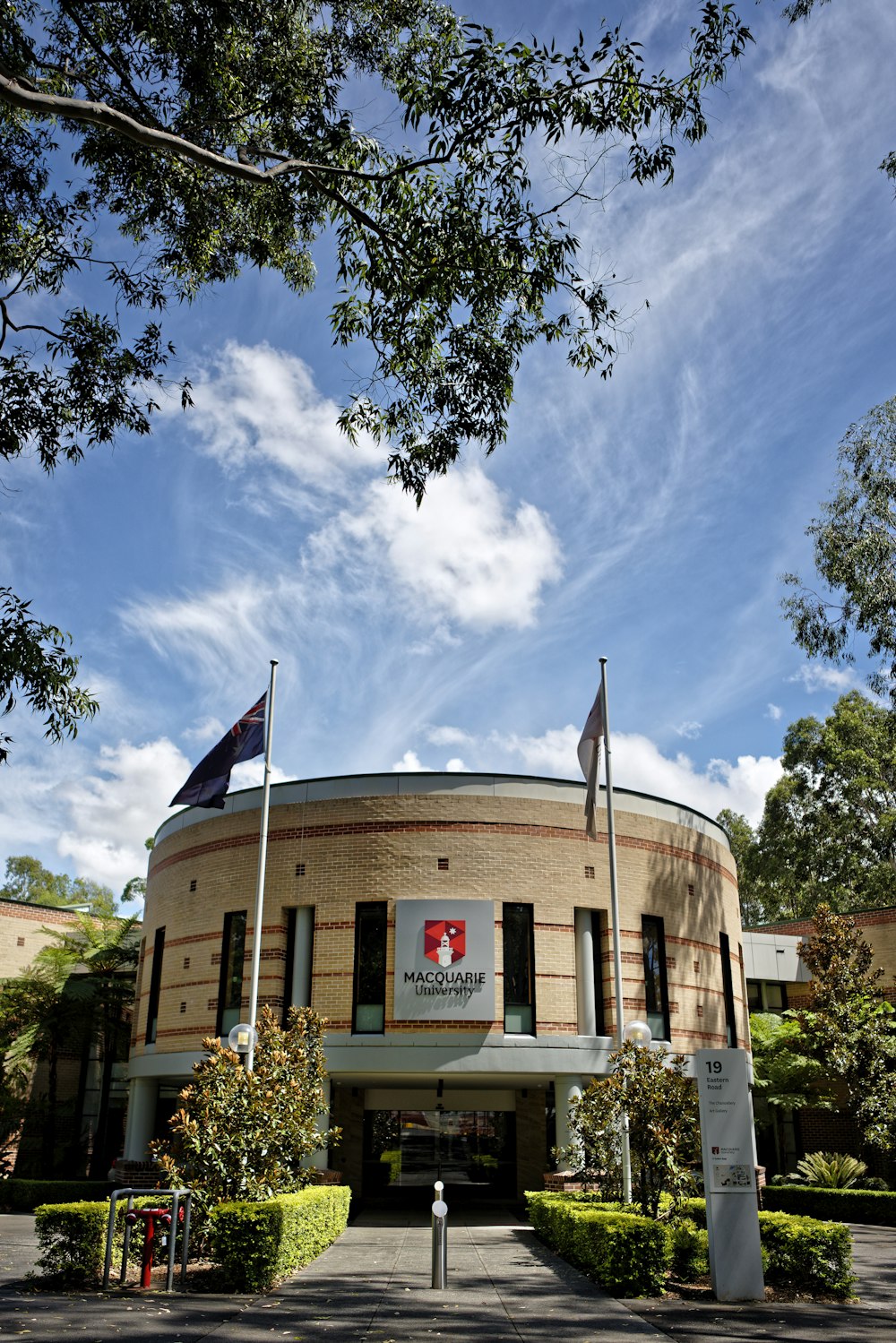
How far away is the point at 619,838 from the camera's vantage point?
23562mm

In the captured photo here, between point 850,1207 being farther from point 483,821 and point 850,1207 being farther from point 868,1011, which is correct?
point 483,821

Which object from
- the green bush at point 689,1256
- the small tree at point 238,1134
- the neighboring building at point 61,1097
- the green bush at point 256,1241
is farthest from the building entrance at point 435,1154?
the green bush at point 689,1256

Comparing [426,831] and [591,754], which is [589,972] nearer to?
[426,831]

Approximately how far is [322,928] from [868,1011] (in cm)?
1468

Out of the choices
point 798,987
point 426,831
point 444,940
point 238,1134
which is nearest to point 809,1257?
point 238,1134

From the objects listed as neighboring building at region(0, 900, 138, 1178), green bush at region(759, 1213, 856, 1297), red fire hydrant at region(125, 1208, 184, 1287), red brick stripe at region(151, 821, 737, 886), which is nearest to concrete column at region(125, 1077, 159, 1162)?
Result: red brick stripe at region(151, 821, 737, 886)

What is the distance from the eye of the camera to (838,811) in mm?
44438

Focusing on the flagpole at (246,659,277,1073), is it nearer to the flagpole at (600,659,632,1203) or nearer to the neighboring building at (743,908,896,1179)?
the flagpole at (600,659,632,1203)

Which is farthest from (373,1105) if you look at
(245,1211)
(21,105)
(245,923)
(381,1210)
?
(21,105)

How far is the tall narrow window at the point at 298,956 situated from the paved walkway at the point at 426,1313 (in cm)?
652

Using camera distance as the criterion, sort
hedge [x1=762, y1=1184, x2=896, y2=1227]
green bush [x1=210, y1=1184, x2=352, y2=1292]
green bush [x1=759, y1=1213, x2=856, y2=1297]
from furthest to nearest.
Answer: hedge [x1=762, y1=1184, x2=896, y2=1227]
green bush [x1=759, y1=1213, x2=856, y2=1297]
green bush [x1=210, y1=1184, x2=352, y2=1292]

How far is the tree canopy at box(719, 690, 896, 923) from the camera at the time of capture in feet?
142

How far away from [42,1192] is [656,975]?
16.3m

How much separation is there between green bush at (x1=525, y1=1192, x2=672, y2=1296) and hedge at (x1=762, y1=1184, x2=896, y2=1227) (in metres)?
11.0
